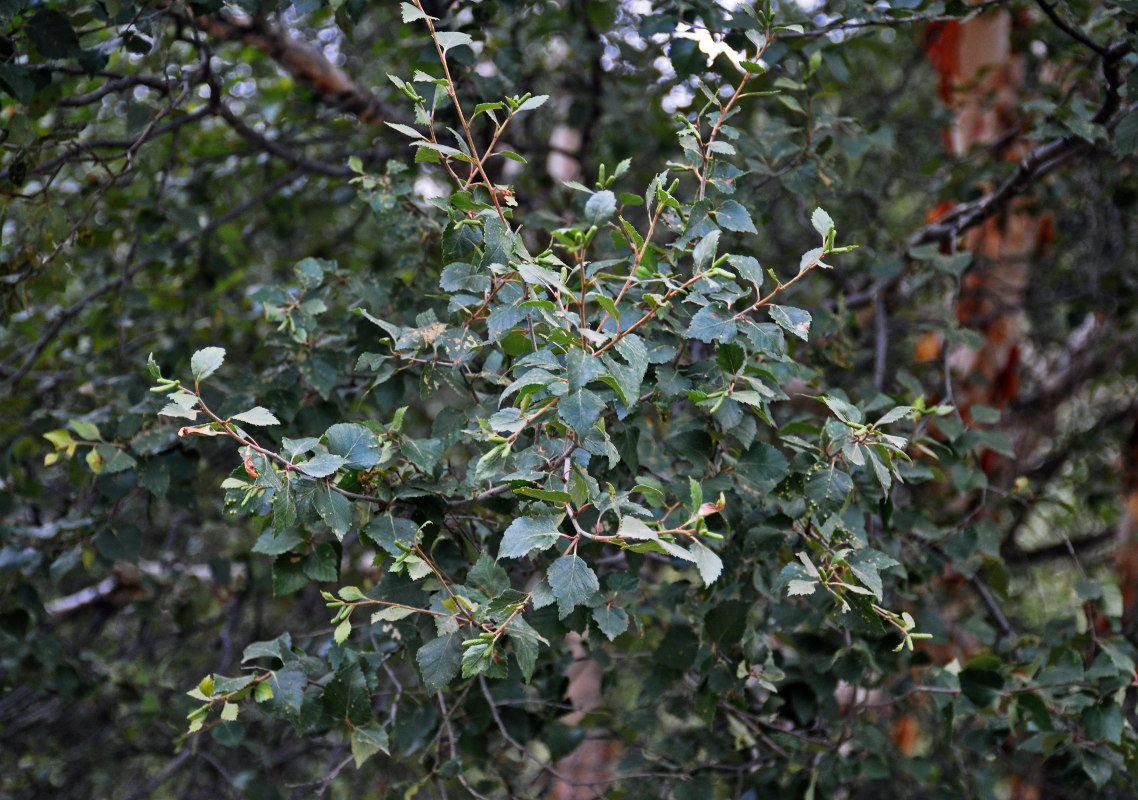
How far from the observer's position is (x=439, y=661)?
113cm

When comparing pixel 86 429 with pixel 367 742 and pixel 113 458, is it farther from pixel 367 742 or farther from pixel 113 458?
pixel 367 742

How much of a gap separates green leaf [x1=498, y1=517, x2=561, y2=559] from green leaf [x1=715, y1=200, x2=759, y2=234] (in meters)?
0.49

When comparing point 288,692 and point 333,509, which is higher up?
point 333,509

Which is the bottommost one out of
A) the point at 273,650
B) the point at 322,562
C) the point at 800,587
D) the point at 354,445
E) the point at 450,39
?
the point at 273,650

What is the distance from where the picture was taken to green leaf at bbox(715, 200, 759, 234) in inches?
47.0

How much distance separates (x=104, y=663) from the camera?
239 cm

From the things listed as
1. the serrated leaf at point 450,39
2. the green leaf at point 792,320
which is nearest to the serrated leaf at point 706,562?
the green leaf at point 792,320

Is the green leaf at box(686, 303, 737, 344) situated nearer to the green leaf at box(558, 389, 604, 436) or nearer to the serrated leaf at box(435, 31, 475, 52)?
the green leaf at box(558, 389, 604, 436)

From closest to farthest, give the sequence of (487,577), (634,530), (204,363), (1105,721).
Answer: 1. (634,530)
2. (204,363)
3. (487,577)
4. (1105,721)

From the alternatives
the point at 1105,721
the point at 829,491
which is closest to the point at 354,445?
the point at 829,491

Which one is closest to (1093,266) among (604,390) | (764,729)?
(764,729)

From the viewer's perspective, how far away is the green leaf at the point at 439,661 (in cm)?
111

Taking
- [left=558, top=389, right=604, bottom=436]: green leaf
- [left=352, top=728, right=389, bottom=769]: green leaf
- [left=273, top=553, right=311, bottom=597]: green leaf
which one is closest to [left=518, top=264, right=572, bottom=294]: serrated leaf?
[left=558, top=389, right=604, bottom=436]: green leaf

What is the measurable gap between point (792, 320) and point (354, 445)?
627 mm
